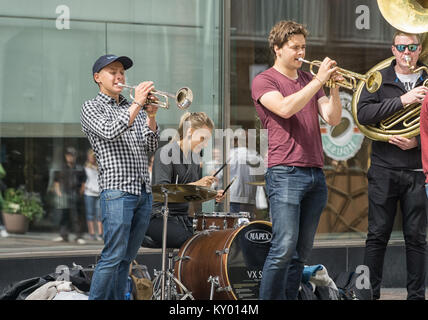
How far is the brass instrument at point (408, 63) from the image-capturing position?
6141 millimetres

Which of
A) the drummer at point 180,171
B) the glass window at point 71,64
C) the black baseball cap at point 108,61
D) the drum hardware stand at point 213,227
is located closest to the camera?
the black baseball cap at point 108,61

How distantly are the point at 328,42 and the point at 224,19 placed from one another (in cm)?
114

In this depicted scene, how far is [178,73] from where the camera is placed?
26.6 feet

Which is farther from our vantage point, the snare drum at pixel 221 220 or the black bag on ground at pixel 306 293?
the snare drum at pixel 221 220

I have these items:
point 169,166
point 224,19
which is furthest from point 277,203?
point 224,19

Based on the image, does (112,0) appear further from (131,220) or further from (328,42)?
(131,220)

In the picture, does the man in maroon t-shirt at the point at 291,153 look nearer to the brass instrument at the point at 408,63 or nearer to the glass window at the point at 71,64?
the brass instrument at the point at 408,63

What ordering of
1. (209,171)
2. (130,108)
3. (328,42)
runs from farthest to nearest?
(328,42) → (209,171) → (130,108)

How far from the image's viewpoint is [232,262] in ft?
19.6

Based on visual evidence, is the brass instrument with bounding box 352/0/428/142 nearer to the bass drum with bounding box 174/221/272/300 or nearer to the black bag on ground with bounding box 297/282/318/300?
the bass drum with bounding box 174/221/272/300

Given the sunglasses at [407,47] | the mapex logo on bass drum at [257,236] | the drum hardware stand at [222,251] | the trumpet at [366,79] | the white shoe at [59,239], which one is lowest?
the white shoe at [59,239]

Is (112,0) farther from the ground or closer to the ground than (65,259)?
farther from the ground

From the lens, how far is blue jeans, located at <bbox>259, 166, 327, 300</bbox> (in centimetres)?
513

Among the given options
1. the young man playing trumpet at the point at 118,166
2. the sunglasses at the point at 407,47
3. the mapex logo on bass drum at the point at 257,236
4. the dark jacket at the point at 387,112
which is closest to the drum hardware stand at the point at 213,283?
the mapex logo on bass drum at the point at 257,236
